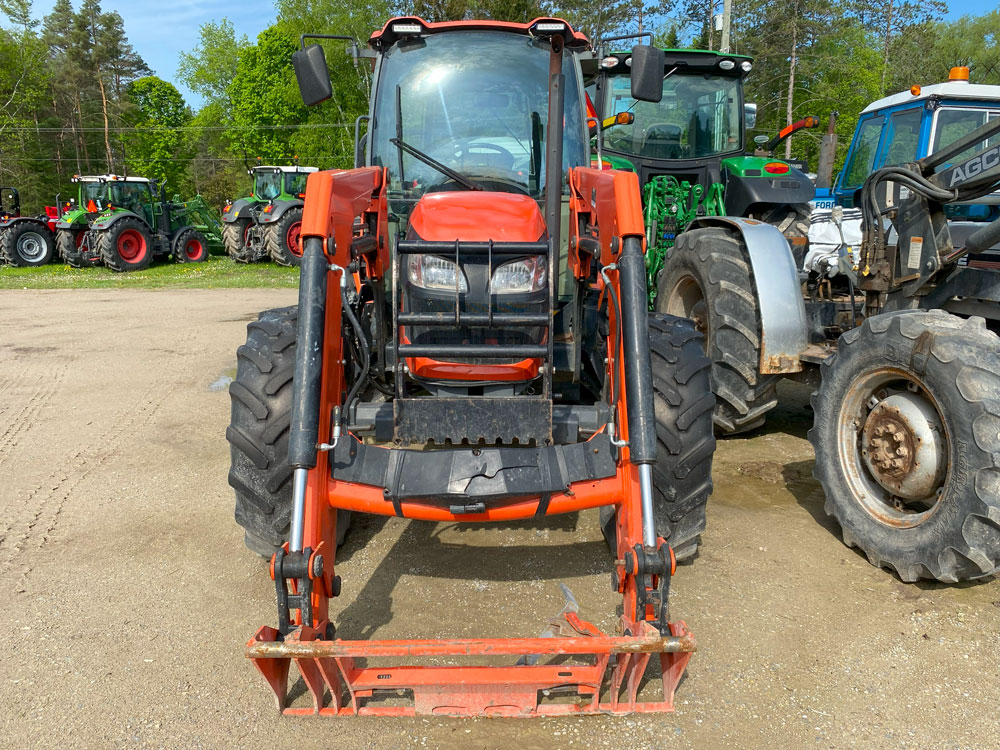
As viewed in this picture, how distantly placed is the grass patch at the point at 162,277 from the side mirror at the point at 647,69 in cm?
1243

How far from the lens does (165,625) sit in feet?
9.91

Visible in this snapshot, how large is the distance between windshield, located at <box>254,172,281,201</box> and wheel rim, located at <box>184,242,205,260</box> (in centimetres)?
215

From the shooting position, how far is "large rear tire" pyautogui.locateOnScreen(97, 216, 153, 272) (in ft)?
58.3

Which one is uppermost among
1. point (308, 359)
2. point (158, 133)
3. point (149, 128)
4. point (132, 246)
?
point (149, 128)

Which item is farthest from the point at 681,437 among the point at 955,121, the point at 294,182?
the point at 294,182

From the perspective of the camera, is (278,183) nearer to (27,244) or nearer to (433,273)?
(27,244)

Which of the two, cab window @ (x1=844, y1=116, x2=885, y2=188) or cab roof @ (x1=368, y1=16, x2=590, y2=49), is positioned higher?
cab roof @ (x1=368, y1=16, x2=590, y2=49)

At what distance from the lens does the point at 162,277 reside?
17047mm

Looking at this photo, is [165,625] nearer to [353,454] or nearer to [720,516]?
[353,454]

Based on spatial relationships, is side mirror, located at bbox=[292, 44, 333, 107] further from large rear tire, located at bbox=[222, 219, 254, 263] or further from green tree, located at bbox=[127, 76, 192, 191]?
green tree, located at bbox=[127, 76, 192, 191]

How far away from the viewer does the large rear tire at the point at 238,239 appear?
19141 mm

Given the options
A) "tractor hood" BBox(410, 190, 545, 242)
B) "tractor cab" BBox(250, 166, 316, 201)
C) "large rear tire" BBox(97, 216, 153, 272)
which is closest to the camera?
"tractor hood" BBox(410, 190, 545, 242)

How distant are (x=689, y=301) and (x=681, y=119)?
2.60 metres

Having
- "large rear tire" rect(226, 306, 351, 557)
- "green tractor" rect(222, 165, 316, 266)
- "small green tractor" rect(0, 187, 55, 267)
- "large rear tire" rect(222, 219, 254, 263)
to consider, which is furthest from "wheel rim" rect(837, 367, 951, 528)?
"small green tractor" rect(0, 187, 55, 267)
